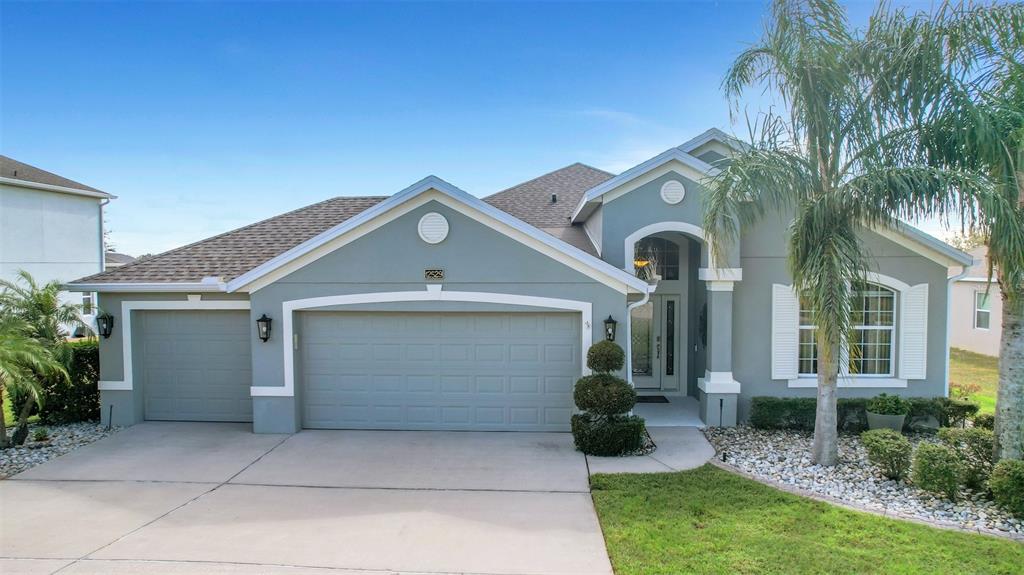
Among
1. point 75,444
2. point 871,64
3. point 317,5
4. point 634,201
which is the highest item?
point 317,5

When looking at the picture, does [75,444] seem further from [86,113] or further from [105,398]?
[86,113]

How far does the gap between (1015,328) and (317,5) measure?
13.7 meters

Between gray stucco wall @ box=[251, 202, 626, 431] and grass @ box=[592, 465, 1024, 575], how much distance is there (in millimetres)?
3527

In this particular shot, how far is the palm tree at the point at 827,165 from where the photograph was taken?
7.24 metres

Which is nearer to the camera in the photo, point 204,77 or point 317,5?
point 317,5

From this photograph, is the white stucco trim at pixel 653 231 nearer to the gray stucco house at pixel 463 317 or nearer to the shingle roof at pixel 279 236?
the gray stucco house at pixel 463 317

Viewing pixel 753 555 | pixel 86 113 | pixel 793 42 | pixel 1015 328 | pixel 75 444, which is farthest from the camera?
pixel 86 113

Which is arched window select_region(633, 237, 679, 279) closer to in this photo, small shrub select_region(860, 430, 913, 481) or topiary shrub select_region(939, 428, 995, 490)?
small shrub select_region(860, 430, 913, 481)

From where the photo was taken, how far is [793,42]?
7613 mm

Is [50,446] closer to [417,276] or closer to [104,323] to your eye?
[104,323]

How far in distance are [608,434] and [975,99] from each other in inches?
259

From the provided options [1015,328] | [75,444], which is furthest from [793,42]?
[75,444]

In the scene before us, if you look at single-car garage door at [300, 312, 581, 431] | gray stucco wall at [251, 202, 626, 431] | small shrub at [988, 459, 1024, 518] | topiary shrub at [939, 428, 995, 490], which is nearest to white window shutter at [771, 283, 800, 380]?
topiary shrub at [939, 428, 995, 490]

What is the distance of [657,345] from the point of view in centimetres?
1266
